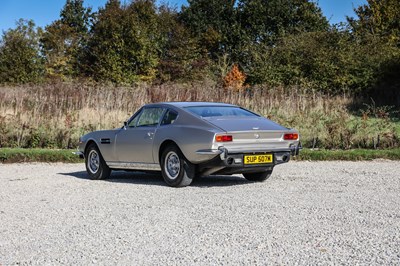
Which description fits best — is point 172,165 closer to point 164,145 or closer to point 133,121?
point 164,145

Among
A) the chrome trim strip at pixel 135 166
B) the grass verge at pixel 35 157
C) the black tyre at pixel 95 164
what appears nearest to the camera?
the chrome trim strip at pixel 135 166

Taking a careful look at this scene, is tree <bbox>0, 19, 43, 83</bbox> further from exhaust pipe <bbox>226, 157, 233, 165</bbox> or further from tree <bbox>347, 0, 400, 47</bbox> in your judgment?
exhaust pipe <bbox>226, 157, 233, 165</bbox>

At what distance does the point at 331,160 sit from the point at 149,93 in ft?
30.9

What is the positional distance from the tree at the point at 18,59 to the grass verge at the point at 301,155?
3856 centimetres

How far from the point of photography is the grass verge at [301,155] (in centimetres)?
1429

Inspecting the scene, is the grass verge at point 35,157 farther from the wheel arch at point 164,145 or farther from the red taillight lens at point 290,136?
the red taillight lens at point 290,136

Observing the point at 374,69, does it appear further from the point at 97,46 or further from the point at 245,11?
the point at 245,11

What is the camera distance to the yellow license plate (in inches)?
369

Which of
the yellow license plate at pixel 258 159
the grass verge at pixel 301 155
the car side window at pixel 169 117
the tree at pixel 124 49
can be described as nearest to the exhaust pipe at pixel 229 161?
the yellow license plate at pixel 258 159

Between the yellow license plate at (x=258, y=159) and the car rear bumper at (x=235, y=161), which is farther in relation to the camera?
the yellow license plate at (x=258, y=159)

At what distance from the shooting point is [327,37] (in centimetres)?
3906

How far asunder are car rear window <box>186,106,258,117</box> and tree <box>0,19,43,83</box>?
145 feet

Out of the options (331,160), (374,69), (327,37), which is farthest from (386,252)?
(327,37)

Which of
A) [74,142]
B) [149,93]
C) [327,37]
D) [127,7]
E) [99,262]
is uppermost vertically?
[127,7]
